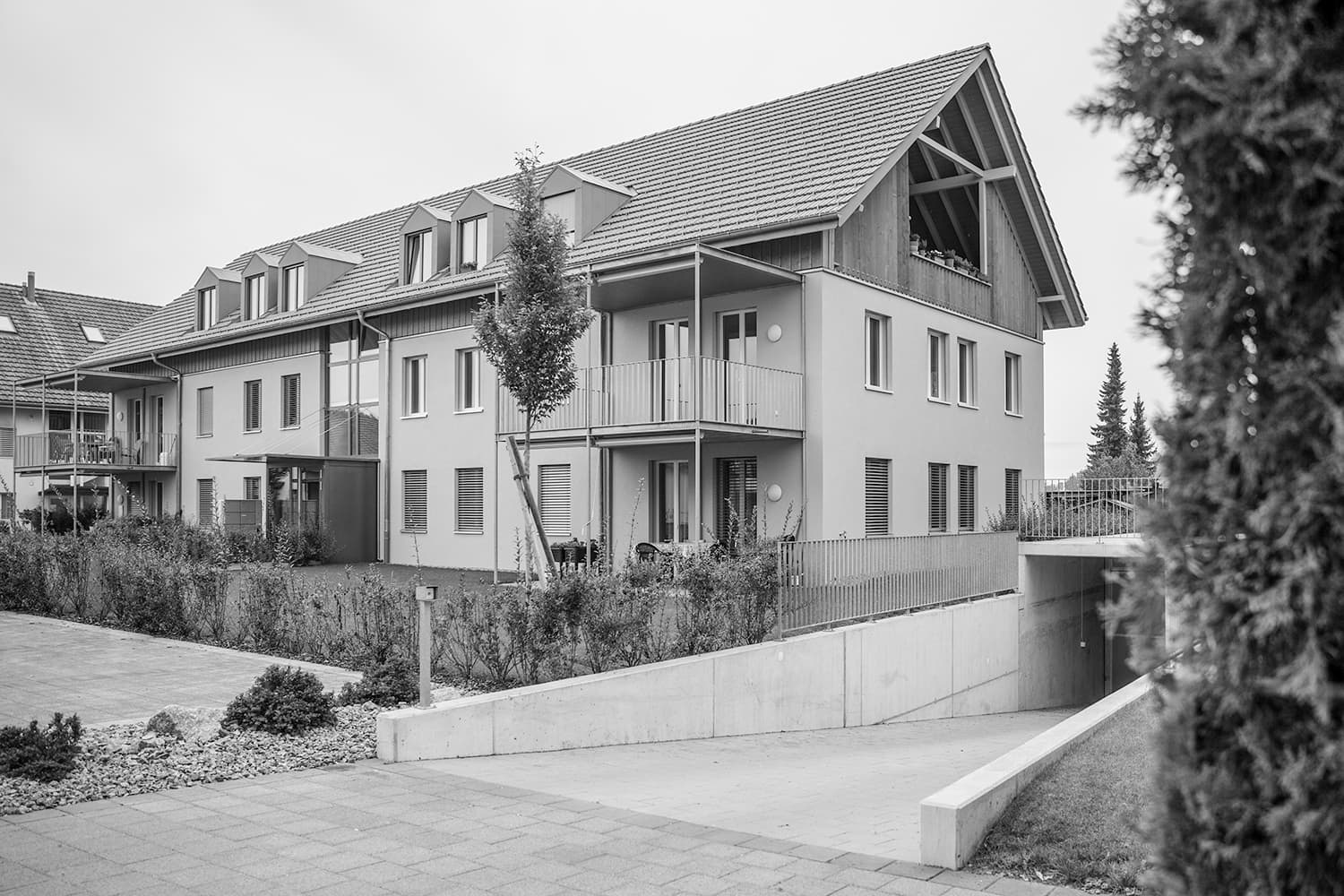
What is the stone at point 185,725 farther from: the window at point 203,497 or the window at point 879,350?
the window at point 203,497

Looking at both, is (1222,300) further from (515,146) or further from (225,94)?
(225,94)

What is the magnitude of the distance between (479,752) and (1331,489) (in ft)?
23.5

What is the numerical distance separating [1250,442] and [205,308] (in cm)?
3523

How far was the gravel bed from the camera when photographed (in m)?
6.89

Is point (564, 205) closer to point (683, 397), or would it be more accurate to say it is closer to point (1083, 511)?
point (683, 397)

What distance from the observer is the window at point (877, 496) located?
20.6 meters

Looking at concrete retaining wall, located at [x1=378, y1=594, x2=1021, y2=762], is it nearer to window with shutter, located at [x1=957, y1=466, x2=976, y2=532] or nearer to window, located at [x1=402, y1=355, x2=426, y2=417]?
window with shutter, located at [x1=957, y1=466, x2=976, y2=532]

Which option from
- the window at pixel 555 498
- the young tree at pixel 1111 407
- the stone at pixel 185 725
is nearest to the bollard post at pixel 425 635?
the stone at pixel 185 725

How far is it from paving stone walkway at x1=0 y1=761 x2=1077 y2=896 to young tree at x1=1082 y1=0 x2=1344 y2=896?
2.80 meters

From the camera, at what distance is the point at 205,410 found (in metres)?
33.1

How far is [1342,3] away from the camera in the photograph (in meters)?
2.62

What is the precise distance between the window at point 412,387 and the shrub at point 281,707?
1740 centimetres

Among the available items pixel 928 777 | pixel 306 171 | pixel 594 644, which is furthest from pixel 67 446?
pixel 928 777

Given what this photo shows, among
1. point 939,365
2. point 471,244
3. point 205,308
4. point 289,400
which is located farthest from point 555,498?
point 205,308
